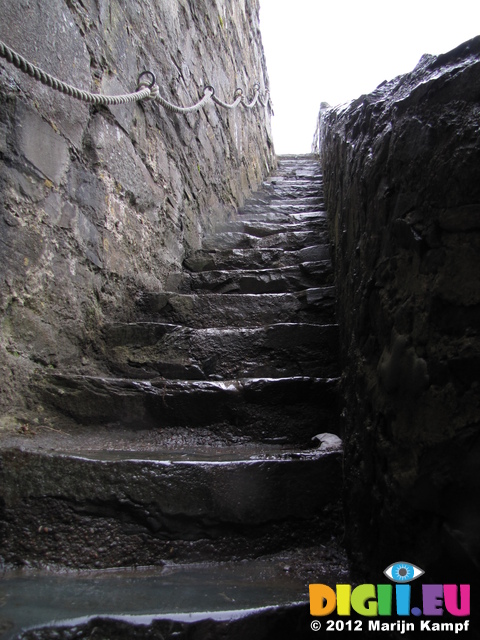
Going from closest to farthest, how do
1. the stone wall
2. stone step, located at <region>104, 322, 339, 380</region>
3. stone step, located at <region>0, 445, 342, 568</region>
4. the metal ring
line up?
stone step, located at <region>0, 445, 342, 568</region> < the stone wall < stone step, located at <region>104, 322, 339, 380</region> < the metal ring

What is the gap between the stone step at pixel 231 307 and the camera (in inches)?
83.0

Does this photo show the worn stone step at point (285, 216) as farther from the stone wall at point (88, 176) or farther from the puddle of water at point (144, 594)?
the puddle of water at point (144, 594)

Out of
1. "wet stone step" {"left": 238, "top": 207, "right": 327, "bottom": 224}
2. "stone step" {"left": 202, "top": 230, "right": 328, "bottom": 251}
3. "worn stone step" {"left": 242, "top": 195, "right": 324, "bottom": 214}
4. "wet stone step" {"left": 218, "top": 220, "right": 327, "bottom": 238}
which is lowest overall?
"stone step" {"left": 202, "top": 230, "right": 328, "bottom": 251}

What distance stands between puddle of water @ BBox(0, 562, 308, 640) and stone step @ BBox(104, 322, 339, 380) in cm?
79

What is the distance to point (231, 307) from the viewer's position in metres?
2.17

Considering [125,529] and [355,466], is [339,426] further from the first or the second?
[125,529]

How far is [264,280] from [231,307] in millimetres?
365

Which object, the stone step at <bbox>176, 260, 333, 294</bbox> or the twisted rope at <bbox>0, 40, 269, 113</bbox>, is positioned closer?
A: the twisted rope at <bbox>0, 40, 269, 113</bbox>

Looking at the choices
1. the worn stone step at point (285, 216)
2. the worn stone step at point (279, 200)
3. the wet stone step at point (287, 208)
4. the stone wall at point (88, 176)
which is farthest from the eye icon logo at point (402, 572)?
the worn stone step at point (279, 200)

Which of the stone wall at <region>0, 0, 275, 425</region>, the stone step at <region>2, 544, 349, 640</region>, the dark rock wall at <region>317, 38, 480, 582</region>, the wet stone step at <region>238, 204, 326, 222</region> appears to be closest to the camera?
the dark rock wall at <region>317, 38, 480, 582</region>

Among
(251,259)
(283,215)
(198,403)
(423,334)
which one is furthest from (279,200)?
(423,334)

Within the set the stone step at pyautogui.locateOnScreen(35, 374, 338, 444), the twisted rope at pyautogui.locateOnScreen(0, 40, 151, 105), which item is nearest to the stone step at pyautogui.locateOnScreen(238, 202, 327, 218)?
the twisted rope at pyautogui.locateOnScreen(0, 40, 151, 105)

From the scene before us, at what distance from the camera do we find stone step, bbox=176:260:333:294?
94.6 inches

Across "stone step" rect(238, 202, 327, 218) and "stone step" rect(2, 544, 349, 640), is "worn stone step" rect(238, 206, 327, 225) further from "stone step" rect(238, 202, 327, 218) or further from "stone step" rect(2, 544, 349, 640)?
"stone step" rect(2, 544, 349, 640)
